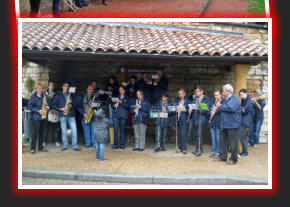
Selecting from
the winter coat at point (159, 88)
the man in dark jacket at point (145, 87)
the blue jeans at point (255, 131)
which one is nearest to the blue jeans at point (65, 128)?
the man in dark jacket at point (145, 87)

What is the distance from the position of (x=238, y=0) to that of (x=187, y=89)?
10.8ft

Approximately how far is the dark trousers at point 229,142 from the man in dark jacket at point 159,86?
2262 mm

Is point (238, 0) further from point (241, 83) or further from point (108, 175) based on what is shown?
point (108, 175)

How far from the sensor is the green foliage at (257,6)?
25.9ft

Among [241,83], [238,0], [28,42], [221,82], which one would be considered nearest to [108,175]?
[28,42]

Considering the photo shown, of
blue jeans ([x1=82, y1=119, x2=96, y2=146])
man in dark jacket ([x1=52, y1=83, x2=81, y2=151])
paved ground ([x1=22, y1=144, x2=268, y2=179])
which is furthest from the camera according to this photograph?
blue jeans ([x1=82, y1=119, x2=96, y2=146])

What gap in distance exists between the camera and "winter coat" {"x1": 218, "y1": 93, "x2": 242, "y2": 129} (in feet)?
22.3

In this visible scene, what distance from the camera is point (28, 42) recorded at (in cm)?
723

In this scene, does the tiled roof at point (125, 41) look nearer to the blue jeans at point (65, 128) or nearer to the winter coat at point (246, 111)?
the winter coat at point (246, 111)

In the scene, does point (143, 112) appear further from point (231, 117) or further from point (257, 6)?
point (257, 6)

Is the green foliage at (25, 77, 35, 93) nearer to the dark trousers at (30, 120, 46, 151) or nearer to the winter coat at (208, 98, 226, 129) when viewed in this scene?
the dark trousers at (30, 120, 46, 151)

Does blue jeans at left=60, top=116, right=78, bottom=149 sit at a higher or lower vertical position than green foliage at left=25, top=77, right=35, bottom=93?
lower

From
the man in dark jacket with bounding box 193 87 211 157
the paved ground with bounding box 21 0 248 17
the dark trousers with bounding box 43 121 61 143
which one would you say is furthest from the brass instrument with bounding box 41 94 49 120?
the man in dark jacket with bounding box 193 87 211 157

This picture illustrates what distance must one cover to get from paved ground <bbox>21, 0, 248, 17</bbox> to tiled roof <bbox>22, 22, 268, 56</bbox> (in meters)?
0.47
